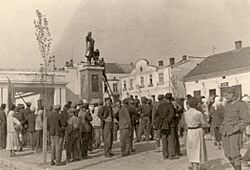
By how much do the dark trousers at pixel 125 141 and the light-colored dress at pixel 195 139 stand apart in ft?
11.1

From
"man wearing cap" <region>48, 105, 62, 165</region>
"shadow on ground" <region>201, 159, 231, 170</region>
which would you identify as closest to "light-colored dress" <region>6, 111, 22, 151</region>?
"man wearing cap" <region>48, 105, 62, 165</region>

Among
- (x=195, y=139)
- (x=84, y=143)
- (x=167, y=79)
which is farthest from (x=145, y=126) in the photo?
(x=167, y=79)

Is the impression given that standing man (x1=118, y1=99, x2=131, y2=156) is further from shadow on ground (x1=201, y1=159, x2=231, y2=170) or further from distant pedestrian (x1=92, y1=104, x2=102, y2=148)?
shadow on ground (x1=201, y1=159, x2=231, y2=170)

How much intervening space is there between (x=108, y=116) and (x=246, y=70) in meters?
25.1

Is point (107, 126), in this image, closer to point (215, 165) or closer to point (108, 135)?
point (108, 135)

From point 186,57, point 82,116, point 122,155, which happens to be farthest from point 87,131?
point 186,57

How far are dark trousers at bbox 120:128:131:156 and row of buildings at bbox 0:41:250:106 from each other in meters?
15.7

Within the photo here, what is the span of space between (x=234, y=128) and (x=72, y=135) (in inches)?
199

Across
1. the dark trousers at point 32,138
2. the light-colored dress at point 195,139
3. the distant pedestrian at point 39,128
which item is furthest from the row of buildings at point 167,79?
the light-colored dress at point 195,139

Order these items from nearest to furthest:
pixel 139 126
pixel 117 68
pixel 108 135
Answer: pixel 108 135 < pixel 139 126 < pixel 117 68

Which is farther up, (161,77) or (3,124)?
(161,77)

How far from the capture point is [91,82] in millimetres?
19797

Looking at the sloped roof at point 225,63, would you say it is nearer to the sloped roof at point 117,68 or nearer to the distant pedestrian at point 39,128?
the sloped roof at point 117,68

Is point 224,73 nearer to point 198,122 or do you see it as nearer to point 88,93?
point 88,93
